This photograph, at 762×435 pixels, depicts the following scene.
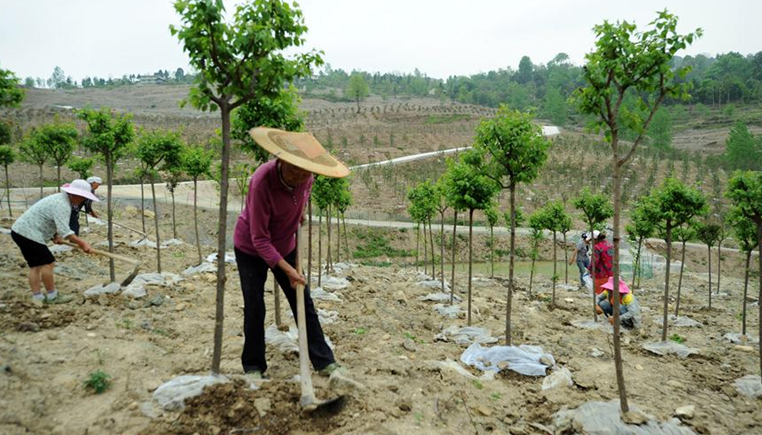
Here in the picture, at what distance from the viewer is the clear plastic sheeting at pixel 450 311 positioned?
982cm

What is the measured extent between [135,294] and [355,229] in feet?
60.6

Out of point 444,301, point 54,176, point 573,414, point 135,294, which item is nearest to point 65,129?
point 135,294

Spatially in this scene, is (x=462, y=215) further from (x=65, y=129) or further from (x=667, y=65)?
(x=667, y=65)

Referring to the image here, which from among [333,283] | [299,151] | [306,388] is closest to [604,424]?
[306,388]

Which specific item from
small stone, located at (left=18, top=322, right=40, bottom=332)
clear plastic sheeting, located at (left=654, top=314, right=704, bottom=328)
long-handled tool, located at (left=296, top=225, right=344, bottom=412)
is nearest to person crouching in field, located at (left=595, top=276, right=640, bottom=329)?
clear plastic sheeting, located at (left=654, top=314, right=704, bottom=328)

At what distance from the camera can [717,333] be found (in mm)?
10352

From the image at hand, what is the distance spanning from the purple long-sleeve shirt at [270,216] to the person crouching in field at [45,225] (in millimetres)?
3143

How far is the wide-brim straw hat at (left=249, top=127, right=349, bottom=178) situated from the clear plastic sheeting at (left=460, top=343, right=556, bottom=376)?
3766 millimetres

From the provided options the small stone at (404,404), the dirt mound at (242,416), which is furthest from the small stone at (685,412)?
the dirt mound at (242,416)

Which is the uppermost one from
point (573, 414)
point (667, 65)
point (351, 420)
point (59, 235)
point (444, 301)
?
point (667, 65)

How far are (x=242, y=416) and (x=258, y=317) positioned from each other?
0.94 metres

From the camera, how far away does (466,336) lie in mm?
7527

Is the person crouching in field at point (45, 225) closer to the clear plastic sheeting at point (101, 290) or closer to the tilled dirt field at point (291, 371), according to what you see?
the tilled dirt field at point (291, 371)

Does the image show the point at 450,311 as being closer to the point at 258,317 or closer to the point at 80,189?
the point at 258,317
